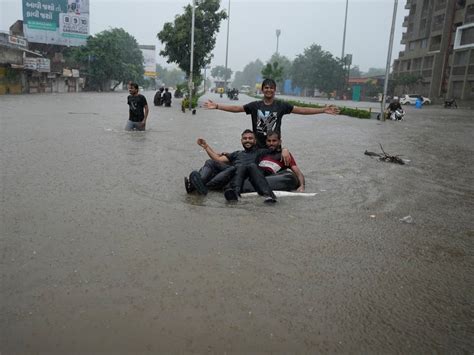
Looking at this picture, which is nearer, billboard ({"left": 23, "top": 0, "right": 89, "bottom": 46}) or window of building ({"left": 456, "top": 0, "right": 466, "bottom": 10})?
billboard ({"left": 23, "top": 0, "right": 89, "bottom": 46})

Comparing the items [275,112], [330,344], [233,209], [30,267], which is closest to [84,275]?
[30,267]

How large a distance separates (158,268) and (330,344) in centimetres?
145

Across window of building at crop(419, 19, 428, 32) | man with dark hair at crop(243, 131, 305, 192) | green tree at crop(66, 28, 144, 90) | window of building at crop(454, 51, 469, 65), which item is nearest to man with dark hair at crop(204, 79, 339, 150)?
man with dark hair at crop(243, 131, 305, 192)

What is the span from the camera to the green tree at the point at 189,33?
33.5 meters

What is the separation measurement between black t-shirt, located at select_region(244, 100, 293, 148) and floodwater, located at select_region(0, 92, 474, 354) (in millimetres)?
1120

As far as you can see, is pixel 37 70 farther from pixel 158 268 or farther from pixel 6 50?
pixel 158 268

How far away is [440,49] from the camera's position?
58594 mm

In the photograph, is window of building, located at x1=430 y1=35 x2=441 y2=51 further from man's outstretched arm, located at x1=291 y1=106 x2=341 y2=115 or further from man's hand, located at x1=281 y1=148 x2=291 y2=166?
man's hand, located at x1=281 y1=148 x2=291 y2=166

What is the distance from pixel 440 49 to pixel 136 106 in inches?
2266

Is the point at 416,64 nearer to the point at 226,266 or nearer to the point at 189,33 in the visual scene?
the point at 189,33

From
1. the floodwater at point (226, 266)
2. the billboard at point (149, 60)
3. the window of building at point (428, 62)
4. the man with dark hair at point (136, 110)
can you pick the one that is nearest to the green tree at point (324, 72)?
the window of building at point (428, 62)

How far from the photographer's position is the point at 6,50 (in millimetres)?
36469

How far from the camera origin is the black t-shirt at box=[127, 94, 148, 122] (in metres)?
11.9

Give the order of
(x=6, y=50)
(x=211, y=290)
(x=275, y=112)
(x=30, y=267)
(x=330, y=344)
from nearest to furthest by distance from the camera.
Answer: (x=330, y=344) → (x=211, y=290) → (x=30, y=267) → (x=275, y=112) → (x=6, y=50)
